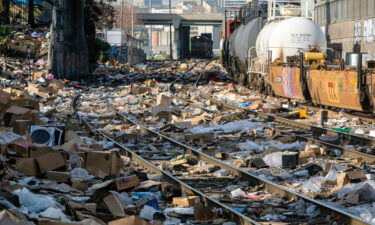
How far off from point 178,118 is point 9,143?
9.28m

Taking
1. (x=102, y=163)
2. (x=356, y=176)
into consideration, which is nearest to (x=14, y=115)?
(x=102, y=163)

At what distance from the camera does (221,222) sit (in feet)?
25.5

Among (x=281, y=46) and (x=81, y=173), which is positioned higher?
(x=281, y=46)

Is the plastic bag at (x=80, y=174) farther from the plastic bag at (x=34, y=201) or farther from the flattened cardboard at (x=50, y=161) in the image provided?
the plastic bag at (x=34, y=201)

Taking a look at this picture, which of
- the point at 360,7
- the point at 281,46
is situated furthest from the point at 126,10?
the point at 281,46

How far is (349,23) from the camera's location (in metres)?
44.9

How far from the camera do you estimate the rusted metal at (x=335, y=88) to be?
1858cm

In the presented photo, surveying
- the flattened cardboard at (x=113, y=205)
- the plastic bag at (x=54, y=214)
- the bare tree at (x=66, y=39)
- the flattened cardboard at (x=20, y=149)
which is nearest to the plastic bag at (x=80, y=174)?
the flattened cardboard at (x=20, y=149)

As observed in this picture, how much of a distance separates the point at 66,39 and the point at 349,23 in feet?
57.8

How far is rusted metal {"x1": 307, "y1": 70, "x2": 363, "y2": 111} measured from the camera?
18.6 metres

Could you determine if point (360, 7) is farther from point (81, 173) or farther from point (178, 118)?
point (81, 173)

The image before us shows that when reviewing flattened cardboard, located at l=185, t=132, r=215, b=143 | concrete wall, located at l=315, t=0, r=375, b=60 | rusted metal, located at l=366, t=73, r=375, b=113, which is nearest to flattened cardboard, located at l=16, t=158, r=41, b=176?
flattened cardboard, located at l=185, t=132, r=215, b=143

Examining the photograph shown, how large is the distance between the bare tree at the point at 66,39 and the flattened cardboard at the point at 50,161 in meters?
26.9

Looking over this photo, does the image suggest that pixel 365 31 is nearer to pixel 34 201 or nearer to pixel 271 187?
pixel 271 187
